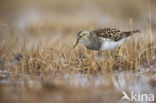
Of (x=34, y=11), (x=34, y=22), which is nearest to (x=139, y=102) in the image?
(x=34, y=22)

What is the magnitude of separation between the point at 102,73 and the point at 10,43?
359 centimetres

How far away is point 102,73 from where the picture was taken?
28.2 feet

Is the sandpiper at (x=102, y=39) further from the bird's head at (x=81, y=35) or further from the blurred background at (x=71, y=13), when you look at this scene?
the blurred background at (x=71, y=13)

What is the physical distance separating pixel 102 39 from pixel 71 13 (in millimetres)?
7458

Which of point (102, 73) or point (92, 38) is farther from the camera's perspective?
point (92, 38)

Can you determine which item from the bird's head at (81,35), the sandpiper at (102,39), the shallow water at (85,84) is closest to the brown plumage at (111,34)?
the sandpiper at (102,39)

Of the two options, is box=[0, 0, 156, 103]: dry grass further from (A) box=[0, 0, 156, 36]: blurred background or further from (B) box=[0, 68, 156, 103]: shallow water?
(A) box=[0, 0, 156, 36]: blurred background

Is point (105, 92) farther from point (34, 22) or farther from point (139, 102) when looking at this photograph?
point (34, 22)

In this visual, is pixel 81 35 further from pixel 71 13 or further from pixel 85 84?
pixel 71 13

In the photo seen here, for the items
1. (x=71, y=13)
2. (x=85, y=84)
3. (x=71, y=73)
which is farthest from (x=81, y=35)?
(x=71, y=13)

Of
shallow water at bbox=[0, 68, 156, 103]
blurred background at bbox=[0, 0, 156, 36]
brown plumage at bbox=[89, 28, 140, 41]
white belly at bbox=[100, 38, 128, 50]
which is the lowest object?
shallow water at bbox=[0, 68, 156, 103]

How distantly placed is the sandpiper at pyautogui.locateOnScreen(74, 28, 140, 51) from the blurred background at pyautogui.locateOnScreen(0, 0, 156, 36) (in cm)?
500

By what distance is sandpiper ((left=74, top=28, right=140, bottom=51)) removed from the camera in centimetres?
976

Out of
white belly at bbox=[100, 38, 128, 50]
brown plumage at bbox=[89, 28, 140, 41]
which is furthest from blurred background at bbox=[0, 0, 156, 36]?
white belly at bbox=[100, 38, 128, 50]
